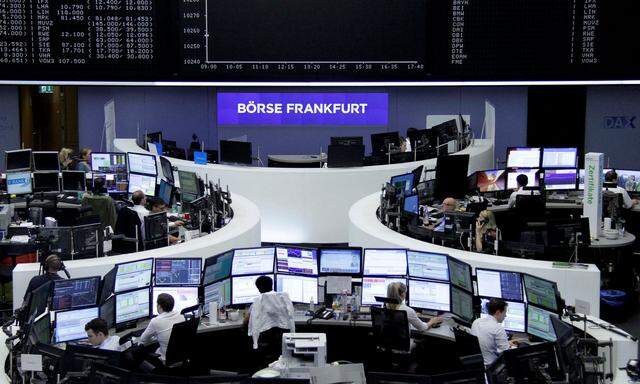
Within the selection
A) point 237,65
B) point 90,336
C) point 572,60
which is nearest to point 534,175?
point 572,60

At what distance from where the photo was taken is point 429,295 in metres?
8.68

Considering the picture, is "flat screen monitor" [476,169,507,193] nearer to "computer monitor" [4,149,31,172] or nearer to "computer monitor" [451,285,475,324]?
"computer monitor" [451,285,475,324]

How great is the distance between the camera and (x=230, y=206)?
11531 mm

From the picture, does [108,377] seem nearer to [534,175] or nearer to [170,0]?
[170,0]

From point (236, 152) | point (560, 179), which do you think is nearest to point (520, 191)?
point (560, 179)

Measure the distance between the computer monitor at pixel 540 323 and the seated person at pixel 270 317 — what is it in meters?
1.91

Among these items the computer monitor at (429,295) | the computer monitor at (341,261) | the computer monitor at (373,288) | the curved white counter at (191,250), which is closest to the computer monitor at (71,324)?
the curved white counter at (191,250)

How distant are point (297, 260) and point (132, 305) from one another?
153 cm

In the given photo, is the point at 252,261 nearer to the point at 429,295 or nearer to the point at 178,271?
the point at 178,271

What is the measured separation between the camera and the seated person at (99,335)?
7.38m

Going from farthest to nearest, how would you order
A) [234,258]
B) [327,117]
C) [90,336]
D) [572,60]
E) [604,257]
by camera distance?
[327,117] → [572,60] → [604,257] → [234,258] → [90,336]

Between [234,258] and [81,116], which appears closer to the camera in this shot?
[234,258]

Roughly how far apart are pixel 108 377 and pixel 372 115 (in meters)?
11.5

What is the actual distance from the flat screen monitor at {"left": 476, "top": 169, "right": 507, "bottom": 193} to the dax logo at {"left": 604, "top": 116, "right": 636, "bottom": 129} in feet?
16.0
